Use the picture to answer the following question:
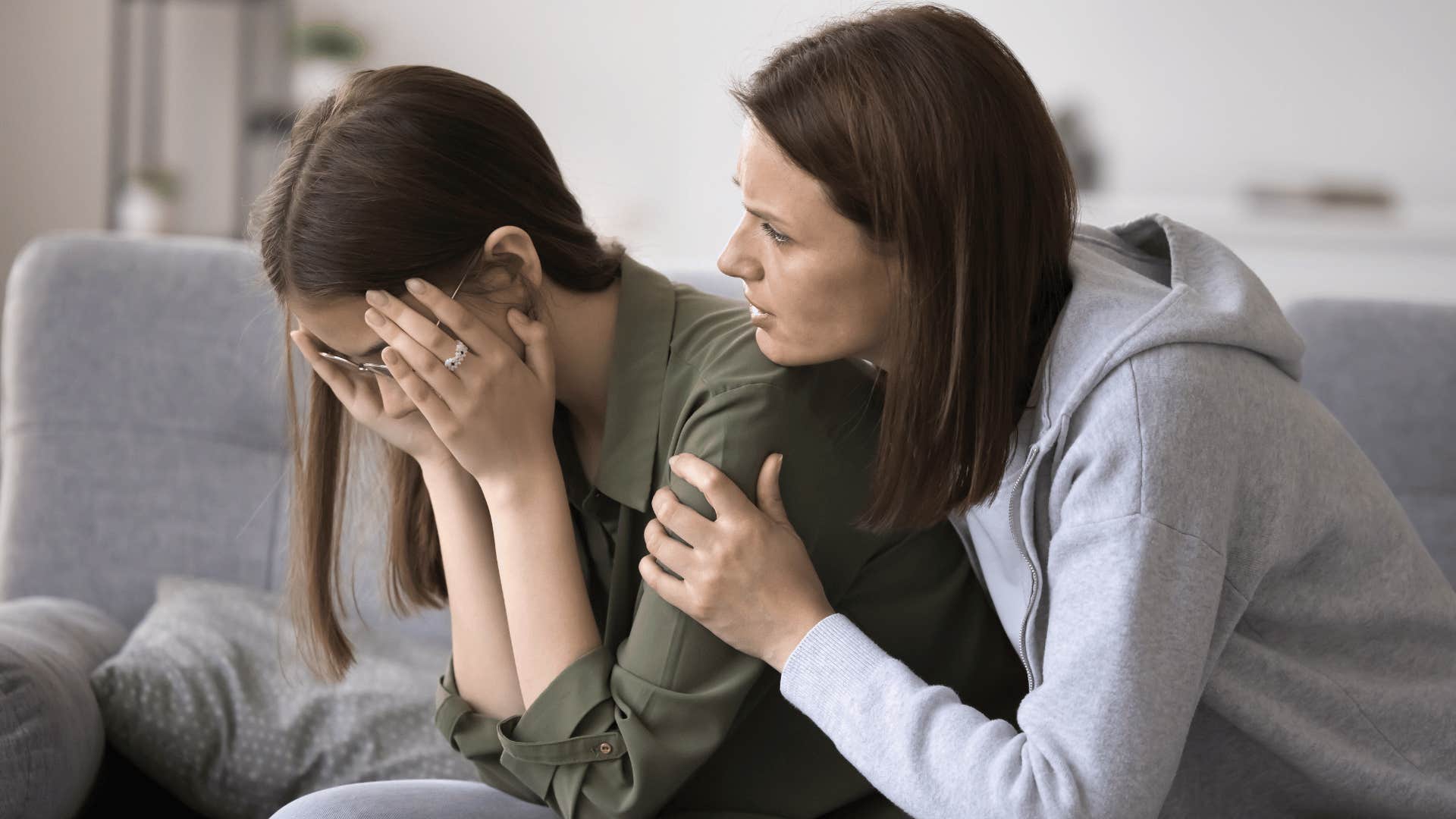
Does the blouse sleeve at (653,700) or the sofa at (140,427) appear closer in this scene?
the blouse sleeve at (653,700)

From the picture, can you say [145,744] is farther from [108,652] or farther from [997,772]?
[997,772]

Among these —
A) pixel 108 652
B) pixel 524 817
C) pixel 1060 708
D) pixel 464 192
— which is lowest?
pixel 108 652

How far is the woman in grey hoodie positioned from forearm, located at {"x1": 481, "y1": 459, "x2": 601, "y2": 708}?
0.34 ft

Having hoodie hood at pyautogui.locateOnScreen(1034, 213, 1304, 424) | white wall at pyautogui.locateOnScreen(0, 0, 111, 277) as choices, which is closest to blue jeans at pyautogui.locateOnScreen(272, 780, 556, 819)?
hoodie hood at pyautogui.locateOnScreen(1034, 213, 1304, 424)

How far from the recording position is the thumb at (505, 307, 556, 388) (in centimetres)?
107

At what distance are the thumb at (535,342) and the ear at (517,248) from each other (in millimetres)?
34

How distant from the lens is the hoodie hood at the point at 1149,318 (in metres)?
0.86

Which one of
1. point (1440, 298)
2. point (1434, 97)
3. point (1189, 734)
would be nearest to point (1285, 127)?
point (1434, 97)

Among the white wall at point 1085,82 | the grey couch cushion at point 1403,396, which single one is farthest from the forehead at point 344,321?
the white wall at point 1085,82

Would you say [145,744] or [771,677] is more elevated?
[771,677]

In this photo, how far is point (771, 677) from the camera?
1.05 m

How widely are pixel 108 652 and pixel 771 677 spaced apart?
98cm

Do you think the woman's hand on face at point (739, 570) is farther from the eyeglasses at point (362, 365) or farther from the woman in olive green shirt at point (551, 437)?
the eyeglasses at point (362, 365)

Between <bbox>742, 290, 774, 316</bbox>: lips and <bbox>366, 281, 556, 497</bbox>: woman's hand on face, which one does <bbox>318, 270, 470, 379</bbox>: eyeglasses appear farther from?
<bbox>742, 290, 774, 316</bbox>: lips
